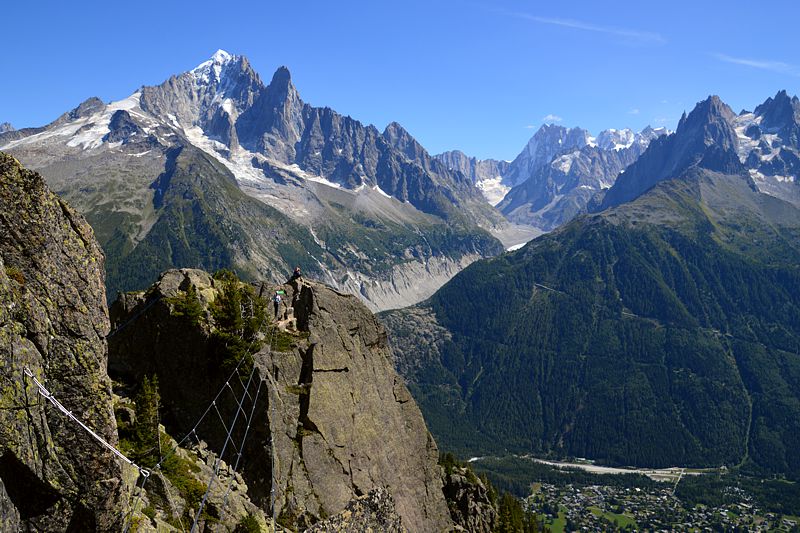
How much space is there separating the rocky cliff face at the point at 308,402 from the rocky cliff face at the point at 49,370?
1897 cm

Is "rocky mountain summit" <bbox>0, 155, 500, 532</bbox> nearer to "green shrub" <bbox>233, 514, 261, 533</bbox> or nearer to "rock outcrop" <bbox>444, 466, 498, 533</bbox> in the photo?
"green shrub" <bbox>233, 514, 261, 533</bbox>

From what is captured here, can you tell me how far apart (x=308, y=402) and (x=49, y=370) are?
85.6 ft

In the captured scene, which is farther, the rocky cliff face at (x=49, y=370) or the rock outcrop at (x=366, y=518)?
the rock outcrop at (x=366, y=518)

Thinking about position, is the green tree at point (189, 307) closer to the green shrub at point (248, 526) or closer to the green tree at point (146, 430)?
the green tree at point (146, 430)

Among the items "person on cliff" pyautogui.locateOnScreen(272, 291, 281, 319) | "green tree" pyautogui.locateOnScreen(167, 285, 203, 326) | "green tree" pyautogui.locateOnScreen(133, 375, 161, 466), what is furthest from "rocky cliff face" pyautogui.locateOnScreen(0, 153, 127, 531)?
"person on cliff" pyautogui.locateOnScreen(272, 291, 281, 319)

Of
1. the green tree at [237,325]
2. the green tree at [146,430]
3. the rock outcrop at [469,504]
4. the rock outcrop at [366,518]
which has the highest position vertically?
the green tree at [237,325]

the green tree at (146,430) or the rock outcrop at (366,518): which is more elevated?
the green tree at (146,430)

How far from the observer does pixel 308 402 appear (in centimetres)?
A: 4403

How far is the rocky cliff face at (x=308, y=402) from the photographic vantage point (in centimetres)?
3966

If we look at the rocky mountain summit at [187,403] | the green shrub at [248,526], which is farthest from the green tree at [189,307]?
the green shrub at [248,526]

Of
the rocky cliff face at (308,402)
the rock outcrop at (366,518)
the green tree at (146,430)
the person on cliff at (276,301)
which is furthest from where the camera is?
the person on cliff at (276,301)

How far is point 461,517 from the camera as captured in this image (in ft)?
213

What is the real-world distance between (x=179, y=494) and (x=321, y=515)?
417 inches

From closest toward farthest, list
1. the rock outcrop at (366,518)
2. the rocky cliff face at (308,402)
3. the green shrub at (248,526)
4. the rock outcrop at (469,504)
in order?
the rock outcrop at (366,518) < the green shrub at (248,526) < the rocky cliff face at (308,402) < the rock outcrop at (469,504)
